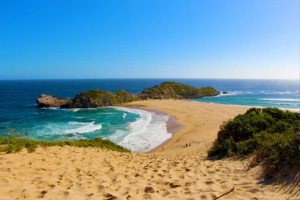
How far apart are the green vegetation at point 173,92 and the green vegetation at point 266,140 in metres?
66.5

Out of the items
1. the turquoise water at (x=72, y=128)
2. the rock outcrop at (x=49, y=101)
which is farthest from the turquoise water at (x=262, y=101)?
the rock outcrop at (x=49, y=101)

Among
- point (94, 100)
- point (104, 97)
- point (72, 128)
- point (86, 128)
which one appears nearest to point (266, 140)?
point (86, 128)

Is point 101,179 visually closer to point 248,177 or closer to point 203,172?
point 203,172

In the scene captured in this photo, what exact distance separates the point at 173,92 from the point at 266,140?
8225 centimetres

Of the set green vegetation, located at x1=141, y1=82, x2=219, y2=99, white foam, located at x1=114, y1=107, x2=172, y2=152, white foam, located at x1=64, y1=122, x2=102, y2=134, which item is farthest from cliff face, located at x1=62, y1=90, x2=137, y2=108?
white foam, located at x1=114, y1=107, x2=172, y2=152

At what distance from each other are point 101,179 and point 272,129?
10.5 m

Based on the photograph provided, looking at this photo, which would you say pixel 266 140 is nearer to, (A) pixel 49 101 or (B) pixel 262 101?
(A) pixel 49 101

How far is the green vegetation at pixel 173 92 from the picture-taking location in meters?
84.9

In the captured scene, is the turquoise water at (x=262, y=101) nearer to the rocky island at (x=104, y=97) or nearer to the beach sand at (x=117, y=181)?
the rocky island at (x=104, y=97)

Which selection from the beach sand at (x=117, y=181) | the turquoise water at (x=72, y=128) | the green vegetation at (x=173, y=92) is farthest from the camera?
the green vegetation at (x=173, y=92)

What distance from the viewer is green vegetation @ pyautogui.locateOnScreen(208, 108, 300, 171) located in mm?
6750

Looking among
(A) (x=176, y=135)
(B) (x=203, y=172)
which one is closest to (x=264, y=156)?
(B) (x=203, y=172)

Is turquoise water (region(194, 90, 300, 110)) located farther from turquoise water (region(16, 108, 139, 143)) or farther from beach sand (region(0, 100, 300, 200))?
beach sand (region(0, 100, 300, 200))

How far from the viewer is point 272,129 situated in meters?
13.8
